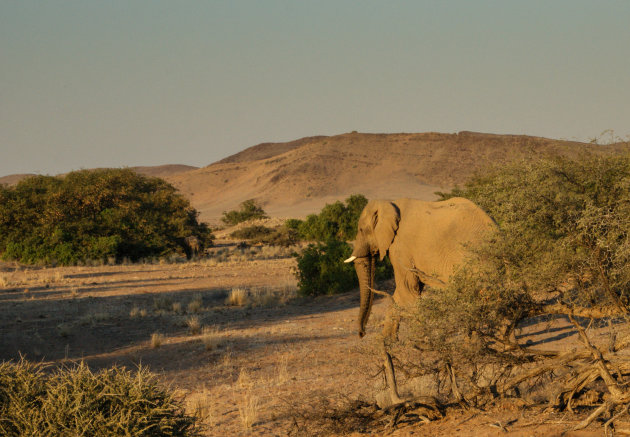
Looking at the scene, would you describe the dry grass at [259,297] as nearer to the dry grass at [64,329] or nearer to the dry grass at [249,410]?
the dry grass at [64,329]

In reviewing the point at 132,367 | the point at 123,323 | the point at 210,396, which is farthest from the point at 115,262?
the point at 210,396

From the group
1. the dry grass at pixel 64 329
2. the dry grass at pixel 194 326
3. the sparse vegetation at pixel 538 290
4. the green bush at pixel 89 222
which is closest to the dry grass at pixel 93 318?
the dry grass at pixel 64 329

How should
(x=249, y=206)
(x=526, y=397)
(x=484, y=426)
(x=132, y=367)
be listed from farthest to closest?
(x=249, y=206) < (x=132, y=367) < (x=526, y=397) < (x=484, y=426)

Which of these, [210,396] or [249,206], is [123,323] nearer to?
[210,396]

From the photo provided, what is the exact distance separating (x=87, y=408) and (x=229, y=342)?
6768mm

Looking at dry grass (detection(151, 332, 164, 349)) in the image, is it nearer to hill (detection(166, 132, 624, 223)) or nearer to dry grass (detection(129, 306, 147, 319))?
dry grass (detection(129, 306, 147, 319))

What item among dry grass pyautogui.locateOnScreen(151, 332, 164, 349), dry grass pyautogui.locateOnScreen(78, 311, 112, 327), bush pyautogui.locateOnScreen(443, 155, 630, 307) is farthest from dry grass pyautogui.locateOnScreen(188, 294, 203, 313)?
bush pyautogui.locateOnScreen(443, 155, 630, 307)

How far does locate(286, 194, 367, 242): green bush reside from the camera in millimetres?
36844

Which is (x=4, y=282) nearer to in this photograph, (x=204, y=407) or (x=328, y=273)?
(x=328, y=273)

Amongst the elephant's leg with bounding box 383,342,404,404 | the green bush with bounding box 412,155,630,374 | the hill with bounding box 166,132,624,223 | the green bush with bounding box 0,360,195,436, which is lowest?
the elephant's leg with bounding box 383,342,404,404

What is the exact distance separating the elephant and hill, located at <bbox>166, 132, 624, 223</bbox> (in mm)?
66932

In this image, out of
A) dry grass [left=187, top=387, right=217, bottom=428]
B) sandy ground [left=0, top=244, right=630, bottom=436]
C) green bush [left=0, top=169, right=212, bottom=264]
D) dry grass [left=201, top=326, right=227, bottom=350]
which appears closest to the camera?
sandy ground [left=0, top=244, right=630, bottom=436]

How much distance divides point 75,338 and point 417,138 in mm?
100654

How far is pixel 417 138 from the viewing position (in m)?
109
